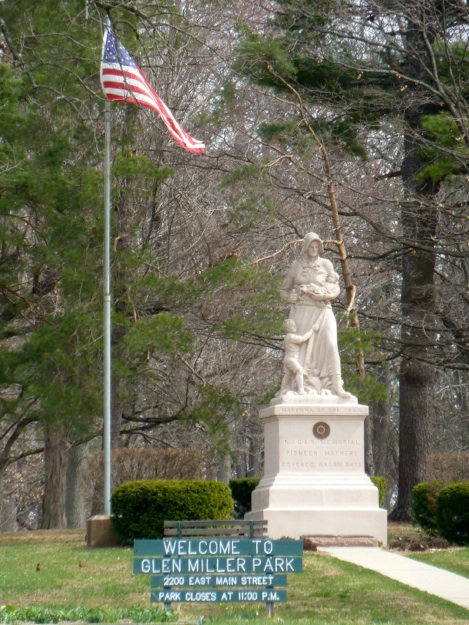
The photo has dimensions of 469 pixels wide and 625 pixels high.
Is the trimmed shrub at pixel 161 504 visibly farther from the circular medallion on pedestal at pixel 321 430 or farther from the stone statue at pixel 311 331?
the stone statue at pixel 311 331

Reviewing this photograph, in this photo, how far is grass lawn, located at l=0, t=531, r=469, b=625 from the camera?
10.2m

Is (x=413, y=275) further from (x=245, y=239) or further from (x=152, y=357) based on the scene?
(x=152, y=357)

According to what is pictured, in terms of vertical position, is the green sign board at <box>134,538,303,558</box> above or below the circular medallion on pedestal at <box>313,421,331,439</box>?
below

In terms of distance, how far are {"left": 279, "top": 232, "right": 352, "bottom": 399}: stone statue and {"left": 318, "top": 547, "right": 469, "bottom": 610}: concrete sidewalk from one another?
9.28 feet


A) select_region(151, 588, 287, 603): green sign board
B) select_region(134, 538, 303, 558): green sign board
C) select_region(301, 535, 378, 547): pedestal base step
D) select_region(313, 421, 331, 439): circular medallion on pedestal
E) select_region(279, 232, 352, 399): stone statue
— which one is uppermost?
select_region(279, 232, 352, 399): stone statue

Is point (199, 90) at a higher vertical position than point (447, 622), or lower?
higher

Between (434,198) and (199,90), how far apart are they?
5.52 meters

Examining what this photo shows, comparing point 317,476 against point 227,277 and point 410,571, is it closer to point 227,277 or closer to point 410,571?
point 410,571

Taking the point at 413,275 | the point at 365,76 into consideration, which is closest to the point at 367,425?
the point at 413,275

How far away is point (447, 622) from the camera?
10422 mm

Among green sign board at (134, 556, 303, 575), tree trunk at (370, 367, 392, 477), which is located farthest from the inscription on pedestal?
tree trunk at (370, 367, 392, 477)

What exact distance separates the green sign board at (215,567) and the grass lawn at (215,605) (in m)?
0.20

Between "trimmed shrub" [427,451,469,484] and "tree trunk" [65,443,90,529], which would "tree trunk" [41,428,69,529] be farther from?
"trimmed shrub" [427,451,469,484]

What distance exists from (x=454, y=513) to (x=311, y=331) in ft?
11.8
